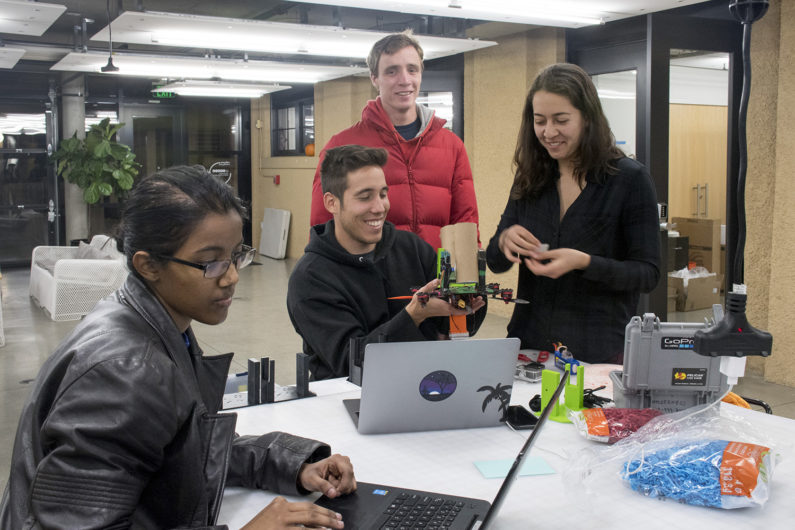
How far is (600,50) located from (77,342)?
5.52 meters

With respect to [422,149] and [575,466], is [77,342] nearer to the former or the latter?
[575,466]

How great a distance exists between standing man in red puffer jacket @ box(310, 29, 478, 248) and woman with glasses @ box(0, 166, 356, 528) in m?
1.39

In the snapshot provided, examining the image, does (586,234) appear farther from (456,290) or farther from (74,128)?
(74,128)

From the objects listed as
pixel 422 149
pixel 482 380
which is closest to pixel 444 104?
pixel 422 149

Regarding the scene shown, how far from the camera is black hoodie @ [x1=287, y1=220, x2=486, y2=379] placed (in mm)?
2125

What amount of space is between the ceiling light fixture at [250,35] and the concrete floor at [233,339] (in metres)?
2.55

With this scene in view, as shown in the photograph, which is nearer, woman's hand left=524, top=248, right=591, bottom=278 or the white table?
the white table

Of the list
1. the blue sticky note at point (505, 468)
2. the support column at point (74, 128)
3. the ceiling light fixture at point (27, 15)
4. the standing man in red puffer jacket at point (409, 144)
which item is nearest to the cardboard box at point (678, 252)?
the standing man in red puffer jacket at point (409, 144)

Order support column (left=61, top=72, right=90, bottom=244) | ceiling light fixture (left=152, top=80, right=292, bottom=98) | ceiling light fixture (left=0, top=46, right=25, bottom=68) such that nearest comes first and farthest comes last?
ceiling light fixture (left=0, top=46, right=25, bottom=68), ceiling light fixture (left=152, top=80, right=292, bottom=98), support column (left=61, top=72, right=90, bottom=244)

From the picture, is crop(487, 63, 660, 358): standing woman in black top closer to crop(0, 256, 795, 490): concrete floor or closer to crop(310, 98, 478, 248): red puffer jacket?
crop(310, 98, 478, 248): red puffer jacket

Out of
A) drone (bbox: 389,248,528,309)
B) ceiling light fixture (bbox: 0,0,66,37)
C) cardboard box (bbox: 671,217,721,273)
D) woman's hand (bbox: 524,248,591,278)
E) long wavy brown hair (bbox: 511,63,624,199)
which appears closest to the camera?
drone (bbox: 389,248,528,309)

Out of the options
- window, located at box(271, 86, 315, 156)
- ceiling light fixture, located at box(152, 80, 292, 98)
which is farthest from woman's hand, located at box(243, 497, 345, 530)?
window, located at box(271, 86, 315, 156)

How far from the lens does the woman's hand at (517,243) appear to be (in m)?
2.11

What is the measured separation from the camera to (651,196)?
217 cm
